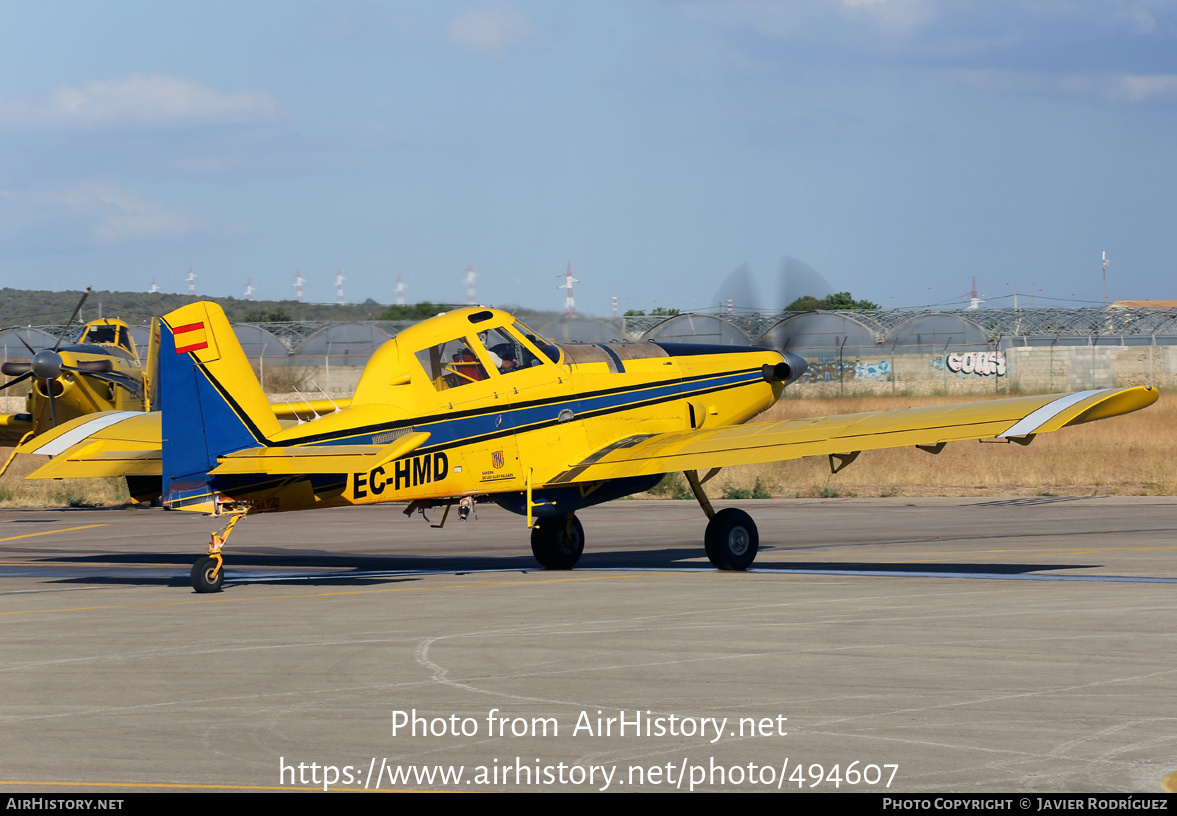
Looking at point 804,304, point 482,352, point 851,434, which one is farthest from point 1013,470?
point 482,352

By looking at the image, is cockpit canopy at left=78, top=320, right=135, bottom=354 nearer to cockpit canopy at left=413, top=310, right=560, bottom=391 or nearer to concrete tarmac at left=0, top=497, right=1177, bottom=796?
concrete tarmac at left=0, top=497, right=1177, bottom=796

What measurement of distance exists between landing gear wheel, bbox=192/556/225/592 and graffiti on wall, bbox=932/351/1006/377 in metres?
52.4

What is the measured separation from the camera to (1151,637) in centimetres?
872

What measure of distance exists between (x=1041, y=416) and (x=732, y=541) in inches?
152

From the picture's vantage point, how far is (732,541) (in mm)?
14125

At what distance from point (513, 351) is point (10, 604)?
235 inches

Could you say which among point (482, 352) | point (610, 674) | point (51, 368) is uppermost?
point (51, 368)

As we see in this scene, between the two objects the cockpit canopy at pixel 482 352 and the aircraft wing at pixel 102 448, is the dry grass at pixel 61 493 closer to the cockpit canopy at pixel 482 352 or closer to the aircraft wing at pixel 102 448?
the aircraft wing at pixel 102 448

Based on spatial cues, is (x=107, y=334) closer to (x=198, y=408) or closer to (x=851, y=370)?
(x=198, y=408)

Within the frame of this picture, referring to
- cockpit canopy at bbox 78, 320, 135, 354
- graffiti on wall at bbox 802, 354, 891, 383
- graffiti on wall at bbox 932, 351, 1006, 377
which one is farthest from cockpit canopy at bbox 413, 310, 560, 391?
graffiti on wall at bbox 932, 351, 1006, 377

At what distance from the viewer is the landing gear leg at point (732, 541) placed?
14.1 meters

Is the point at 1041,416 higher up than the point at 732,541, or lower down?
higher up

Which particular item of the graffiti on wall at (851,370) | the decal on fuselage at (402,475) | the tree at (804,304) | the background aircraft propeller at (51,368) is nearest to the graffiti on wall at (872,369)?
the graffiti on wall at (851,370)
